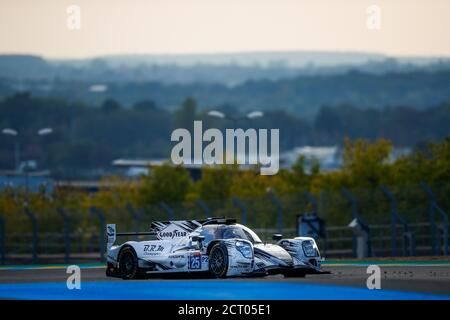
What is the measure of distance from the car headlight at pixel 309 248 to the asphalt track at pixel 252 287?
0.50 m

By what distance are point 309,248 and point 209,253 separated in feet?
6.84

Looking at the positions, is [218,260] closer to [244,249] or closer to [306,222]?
[244,249]

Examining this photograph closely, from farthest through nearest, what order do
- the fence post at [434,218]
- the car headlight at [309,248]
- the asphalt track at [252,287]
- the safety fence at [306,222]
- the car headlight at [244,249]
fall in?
1. the safety fence at [306,222]
2. the fence post at [434,218]
3. the car headlight at [309,248]
4. the car headlight at [244,249]
5. the asphalt track at [252,287]

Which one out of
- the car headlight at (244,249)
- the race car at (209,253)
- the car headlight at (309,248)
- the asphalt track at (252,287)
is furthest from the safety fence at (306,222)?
the car headlight at (244,249)

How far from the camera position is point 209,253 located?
85.6 ft

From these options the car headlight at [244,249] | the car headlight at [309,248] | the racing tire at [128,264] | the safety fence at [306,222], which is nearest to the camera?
the car headlight at [244,249]

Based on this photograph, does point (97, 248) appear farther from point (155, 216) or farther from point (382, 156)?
point (382, 156)

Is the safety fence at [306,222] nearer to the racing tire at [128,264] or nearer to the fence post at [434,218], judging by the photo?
the fence post at [434,218]

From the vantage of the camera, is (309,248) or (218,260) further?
(309,248)

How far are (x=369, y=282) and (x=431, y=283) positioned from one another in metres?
1.20

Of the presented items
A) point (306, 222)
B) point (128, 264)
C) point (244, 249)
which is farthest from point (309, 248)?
point (306, 222)

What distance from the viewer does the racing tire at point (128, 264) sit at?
26.9 m

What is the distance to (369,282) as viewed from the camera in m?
25.3
